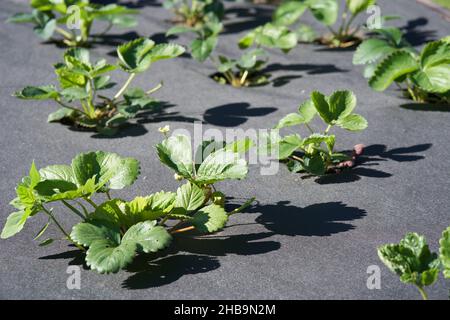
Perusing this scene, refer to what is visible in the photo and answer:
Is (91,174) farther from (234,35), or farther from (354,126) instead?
(234,35)

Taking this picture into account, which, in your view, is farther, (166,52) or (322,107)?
(166,52)

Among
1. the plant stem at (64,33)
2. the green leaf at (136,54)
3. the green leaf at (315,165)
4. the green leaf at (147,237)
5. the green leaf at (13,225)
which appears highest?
the green leaf at (136,54)

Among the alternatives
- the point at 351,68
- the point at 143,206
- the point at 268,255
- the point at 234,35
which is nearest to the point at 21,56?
the point at 234,35

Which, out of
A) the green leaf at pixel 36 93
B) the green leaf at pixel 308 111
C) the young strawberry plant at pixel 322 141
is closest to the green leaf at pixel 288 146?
the young strawberry plant at pixel 322 141

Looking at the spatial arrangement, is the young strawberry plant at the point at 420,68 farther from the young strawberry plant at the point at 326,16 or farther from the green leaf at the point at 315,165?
the young strawberry plant at the point at 326,16

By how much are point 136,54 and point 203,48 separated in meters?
0.53

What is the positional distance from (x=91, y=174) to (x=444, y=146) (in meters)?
1.29

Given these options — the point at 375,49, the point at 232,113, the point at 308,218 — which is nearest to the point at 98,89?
the point at 232,113

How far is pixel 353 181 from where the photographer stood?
6.97 ft

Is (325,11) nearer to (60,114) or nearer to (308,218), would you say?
(60,114)

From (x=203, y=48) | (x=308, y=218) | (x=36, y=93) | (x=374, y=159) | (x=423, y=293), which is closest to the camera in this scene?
(x=423, y=293)

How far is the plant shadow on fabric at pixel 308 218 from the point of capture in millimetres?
1854

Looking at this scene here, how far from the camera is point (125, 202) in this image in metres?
1.77

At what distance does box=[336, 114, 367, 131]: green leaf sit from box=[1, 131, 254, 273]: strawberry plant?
47 cm
